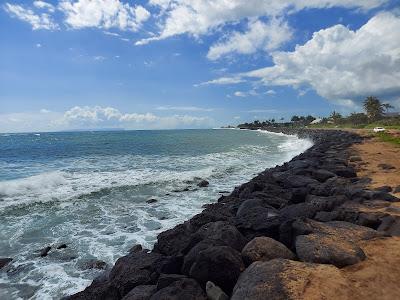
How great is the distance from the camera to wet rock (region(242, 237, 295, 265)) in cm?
628

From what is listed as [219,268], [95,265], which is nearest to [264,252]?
[219,268]

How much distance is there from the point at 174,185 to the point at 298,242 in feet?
48.7

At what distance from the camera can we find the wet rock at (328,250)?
5.89m

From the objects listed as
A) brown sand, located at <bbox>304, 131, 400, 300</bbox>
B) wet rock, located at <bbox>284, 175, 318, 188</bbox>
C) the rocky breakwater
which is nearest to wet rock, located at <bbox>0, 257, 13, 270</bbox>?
the rocky breakwater

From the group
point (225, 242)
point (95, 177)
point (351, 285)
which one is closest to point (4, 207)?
point (95, 177)

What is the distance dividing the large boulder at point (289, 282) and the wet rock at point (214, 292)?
22 cm

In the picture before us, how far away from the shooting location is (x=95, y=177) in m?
24.6

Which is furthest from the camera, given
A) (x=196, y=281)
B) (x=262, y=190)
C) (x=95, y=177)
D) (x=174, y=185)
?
(x=95, y=177)

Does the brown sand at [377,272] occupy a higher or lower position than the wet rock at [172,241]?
higher

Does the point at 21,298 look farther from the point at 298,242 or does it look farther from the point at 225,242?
the point at 298,242

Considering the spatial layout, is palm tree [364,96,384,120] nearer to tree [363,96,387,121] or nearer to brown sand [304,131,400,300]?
tree [363,96,387,121]

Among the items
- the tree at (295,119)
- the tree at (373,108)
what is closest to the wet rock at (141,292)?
the tree at (373,108)

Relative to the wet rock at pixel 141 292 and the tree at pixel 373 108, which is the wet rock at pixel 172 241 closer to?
the wet rock at pixel 141 292

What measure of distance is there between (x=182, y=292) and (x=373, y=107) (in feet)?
327
